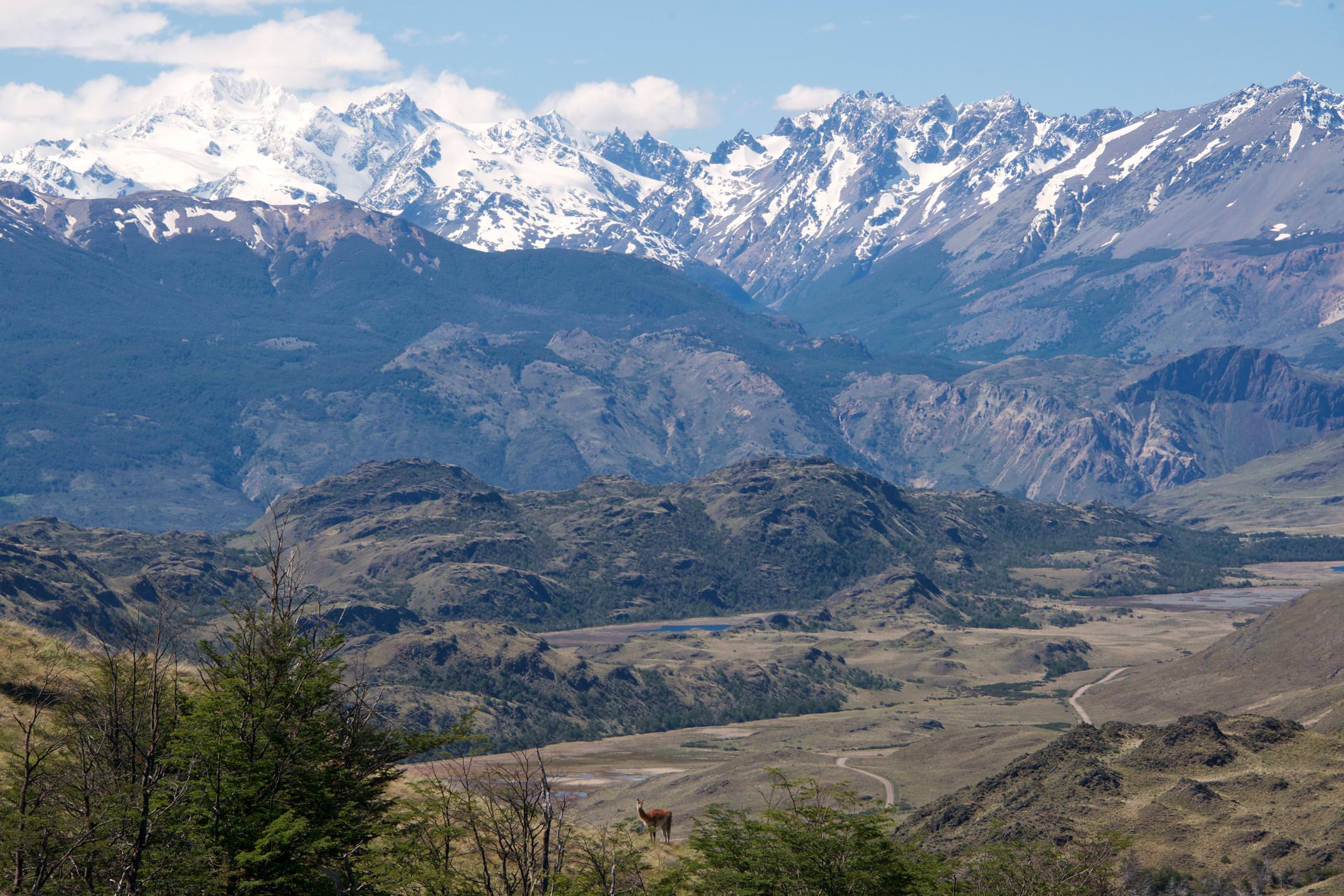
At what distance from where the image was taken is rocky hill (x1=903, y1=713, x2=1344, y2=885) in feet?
425

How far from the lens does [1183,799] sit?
141750mm

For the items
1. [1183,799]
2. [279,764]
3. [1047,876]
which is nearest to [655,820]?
[1047,876]

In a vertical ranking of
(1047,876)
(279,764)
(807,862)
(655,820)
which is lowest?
(1047,876)

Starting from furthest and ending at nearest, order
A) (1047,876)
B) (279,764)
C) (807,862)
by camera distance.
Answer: (1047,876), (807,862), (279,764)

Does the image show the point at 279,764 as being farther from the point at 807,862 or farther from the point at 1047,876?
the point at 1047,876

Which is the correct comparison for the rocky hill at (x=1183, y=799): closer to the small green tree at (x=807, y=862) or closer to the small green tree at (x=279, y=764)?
the small green tree at (x=807, y=862)

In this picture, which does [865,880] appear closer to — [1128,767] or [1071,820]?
[1071,820]

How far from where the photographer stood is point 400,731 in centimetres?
6138

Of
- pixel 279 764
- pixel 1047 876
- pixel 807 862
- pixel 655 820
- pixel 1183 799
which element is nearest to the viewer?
pixel 279 764

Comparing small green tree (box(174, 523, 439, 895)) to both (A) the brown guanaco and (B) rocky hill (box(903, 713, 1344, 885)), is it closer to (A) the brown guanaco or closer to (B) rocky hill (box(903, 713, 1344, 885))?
(A) the brown guanaco

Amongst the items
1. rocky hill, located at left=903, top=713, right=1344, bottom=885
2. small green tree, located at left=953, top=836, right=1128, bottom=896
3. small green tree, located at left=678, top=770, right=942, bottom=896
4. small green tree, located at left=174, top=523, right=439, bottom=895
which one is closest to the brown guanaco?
small green tree, located at left=678, top=770, right=942, bottom=896

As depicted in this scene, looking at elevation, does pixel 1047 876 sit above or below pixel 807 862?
below

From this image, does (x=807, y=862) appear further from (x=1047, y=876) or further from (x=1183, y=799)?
(x=1183, y=799)

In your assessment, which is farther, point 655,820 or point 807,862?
point 655,820
